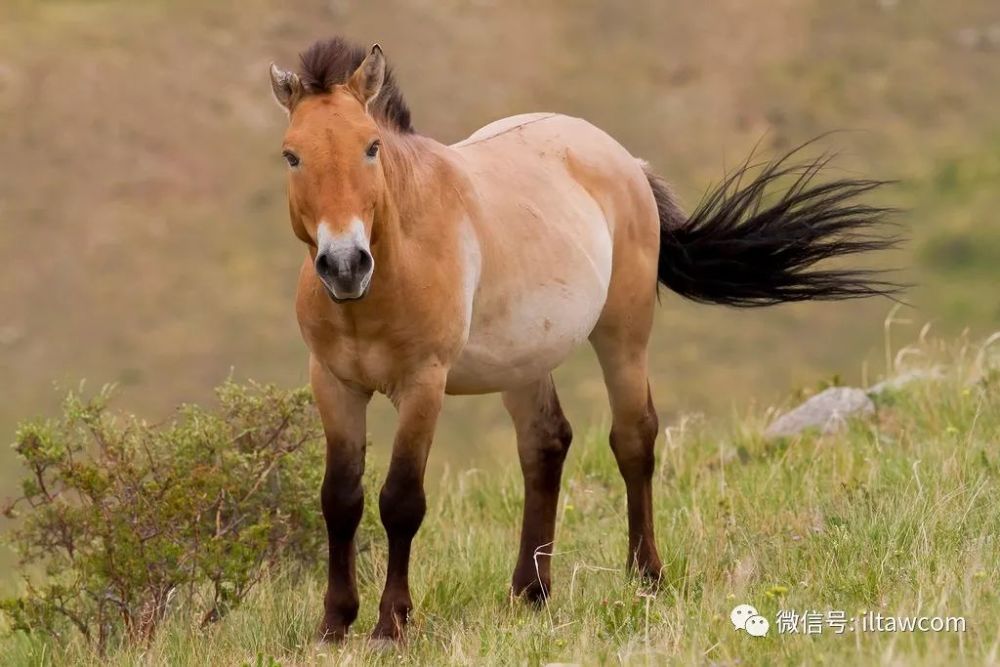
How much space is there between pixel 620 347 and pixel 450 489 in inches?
86.2

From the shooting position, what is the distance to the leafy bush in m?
5.52

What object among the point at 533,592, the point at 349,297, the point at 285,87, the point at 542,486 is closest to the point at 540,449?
the point at 542,486

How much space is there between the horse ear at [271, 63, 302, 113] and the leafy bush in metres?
1.60

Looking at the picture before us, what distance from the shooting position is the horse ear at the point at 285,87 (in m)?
4.70

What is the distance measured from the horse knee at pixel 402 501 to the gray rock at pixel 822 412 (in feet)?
11.9

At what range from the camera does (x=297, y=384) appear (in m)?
6.75

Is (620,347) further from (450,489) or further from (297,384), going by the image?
(450,489)

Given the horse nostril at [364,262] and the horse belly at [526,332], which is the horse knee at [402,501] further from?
the horse nostril at [364,262]

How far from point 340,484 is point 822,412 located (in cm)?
403

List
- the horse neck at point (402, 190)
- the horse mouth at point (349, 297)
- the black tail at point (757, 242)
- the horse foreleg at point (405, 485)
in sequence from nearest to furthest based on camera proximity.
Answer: the horse mouth at point (349, 297) < the horse neck at point (402, 190) < the horse foreleg at point (405, 485) < the black tail at point (757, 242)

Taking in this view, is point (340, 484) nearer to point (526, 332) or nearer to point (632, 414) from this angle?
point (526, 332)

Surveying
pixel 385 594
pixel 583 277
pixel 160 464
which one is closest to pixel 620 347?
pixel 583 277

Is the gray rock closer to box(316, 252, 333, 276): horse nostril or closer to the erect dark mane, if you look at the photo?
the erect dark mane

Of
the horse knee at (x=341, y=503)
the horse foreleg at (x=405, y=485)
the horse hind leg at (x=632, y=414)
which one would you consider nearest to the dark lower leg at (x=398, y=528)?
the horse foreleg at (x=405, y=485)
